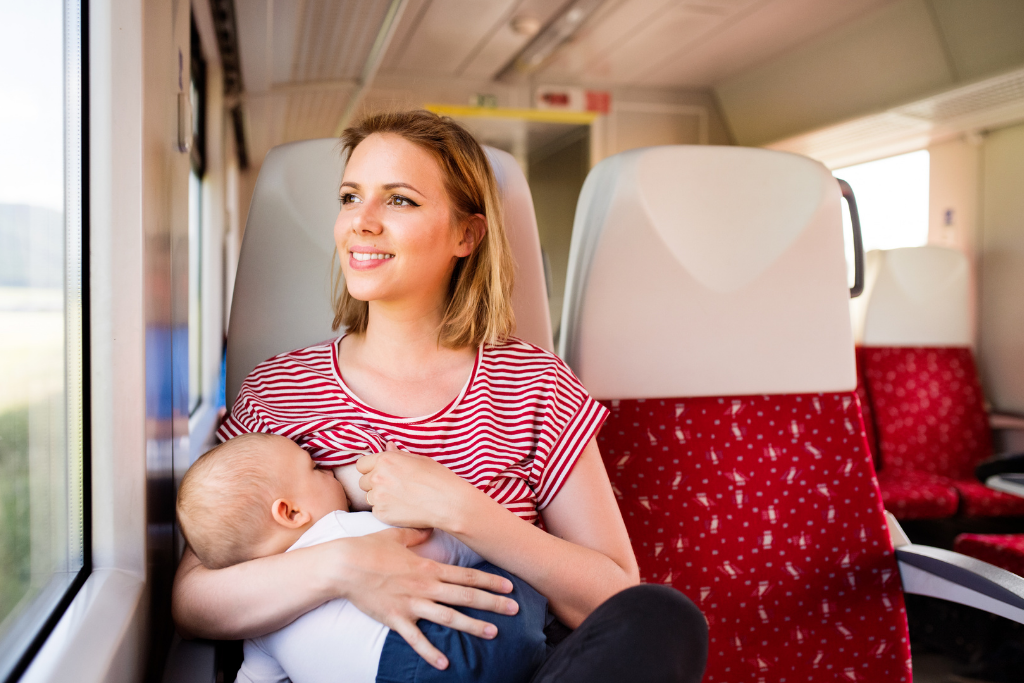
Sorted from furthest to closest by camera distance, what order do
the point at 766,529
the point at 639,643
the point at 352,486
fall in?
the point at 766,529
the point at 352,486
the point at 639,643

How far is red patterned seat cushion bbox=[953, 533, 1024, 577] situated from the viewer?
8.05 ft

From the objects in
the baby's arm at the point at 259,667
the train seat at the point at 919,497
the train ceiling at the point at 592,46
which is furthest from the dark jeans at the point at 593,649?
the train seat at the point at 919,497

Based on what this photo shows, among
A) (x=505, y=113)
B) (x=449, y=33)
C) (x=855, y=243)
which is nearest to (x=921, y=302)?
(x=855, y=243)

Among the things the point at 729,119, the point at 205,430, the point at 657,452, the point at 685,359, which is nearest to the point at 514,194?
the point at 685,359

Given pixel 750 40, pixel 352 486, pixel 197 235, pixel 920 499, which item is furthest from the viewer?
pixel 750 40

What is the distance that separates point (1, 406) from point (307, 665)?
511 millimetres

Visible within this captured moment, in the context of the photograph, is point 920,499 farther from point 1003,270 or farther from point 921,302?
point 1003,270

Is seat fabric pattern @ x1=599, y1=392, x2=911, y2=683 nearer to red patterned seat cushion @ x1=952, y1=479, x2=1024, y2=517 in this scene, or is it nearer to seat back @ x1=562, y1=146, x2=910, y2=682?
seat back @ x1=562, y1=146, x2=910, y2=682

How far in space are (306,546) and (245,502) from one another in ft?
0.36

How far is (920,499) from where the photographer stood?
3361 millimetres

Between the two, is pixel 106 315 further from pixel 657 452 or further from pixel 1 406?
pixel 657 452

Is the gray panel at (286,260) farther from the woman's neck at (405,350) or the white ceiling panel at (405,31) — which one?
the white ceiling panel at (405,31)

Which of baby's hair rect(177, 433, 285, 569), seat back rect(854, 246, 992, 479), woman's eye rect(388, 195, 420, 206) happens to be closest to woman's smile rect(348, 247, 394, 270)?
woman's eye rect(388, 195, 420, 206)

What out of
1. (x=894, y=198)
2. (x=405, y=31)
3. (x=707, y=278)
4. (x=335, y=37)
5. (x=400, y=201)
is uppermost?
(x=405, y=31)
